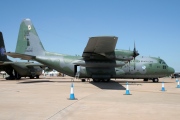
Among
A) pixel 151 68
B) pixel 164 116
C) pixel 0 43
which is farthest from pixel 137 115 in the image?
pixel 0 43

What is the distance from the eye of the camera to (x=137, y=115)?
814 cm

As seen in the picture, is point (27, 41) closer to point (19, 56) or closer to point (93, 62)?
point (19, 56)

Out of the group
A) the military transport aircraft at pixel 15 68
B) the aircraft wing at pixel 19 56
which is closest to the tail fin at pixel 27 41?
the aircraft wing at pixel 19 56

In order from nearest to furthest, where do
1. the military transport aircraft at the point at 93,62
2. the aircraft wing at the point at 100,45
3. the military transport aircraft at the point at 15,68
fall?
the aircraft wing at the point at 100,45
the military transport aircraft at the point at 93,62
the military transport aircraft at the point at 15,68

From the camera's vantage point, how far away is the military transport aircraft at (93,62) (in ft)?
86.5

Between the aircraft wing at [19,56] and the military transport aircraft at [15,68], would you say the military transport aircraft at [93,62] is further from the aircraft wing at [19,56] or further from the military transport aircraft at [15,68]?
the military transport aircraft at [15,68]

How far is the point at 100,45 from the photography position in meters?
22.7

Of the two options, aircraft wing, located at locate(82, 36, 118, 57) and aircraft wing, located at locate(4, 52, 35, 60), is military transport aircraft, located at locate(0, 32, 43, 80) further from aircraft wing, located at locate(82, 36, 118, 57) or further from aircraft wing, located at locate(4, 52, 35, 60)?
aircraft wing, located at locate(82, 36, 118, 57)

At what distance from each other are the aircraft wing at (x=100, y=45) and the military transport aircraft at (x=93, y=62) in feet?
0.49

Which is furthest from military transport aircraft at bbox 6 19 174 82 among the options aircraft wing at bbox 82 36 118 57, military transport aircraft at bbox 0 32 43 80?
military transport aircraft at bbox 0 32 43 80

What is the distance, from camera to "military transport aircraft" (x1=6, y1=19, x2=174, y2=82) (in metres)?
26.4

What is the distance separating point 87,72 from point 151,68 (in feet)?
29.3

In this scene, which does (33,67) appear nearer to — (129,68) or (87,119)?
(129,68)

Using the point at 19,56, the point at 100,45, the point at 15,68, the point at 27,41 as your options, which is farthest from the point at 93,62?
the point at 15,68
